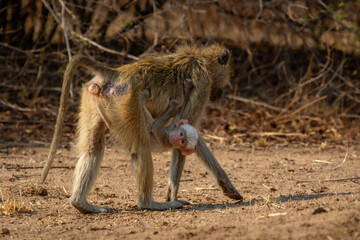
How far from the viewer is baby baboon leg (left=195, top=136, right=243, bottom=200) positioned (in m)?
5.11

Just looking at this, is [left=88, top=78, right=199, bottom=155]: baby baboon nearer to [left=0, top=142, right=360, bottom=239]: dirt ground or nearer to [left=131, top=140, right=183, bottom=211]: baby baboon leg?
[left=131, top=140, right=183, bottom=211]: baby baboon leg

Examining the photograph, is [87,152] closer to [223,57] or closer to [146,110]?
[146,110]

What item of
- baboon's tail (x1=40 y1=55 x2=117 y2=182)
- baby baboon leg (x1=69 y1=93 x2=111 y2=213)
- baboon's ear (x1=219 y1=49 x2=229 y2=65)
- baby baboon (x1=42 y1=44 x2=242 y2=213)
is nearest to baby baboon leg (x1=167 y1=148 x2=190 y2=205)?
baby baboon (x1=42 y1=44 x2=242 y2=213)

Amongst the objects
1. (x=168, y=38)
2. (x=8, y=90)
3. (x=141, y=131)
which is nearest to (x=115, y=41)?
(x=168, y=38)

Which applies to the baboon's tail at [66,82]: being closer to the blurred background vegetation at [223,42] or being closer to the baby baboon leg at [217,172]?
the baby baboon leg at [217,172]

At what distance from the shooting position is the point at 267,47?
11.5 m

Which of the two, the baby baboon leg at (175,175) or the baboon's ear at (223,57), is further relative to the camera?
the baboon's ear at (223,57)

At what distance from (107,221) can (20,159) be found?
2.88 meters

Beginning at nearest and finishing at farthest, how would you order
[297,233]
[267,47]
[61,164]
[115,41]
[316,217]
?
1. [297,233]
2. [316,217]
3. [61,164]
4. [115,41]
5. [267,47]

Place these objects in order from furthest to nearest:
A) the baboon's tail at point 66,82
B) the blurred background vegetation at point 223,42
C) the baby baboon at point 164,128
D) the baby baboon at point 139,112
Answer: the blurred background vegetation at point 223,42 < the baby baboon at point 164,128 < the baby baboon at point 139,112 < the baboon's tail at point 66,82

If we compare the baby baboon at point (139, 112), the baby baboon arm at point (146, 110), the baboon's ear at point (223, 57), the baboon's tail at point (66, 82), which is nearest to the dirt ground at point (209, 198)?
the baby baboon at point (139, 112)

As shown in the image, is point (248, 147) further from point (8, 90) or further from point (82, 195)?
point (8, 90)

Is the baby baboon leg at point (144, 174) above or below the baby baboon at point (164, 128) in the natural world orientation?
below

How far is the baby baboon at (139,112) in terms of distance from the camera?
459 centimetres
